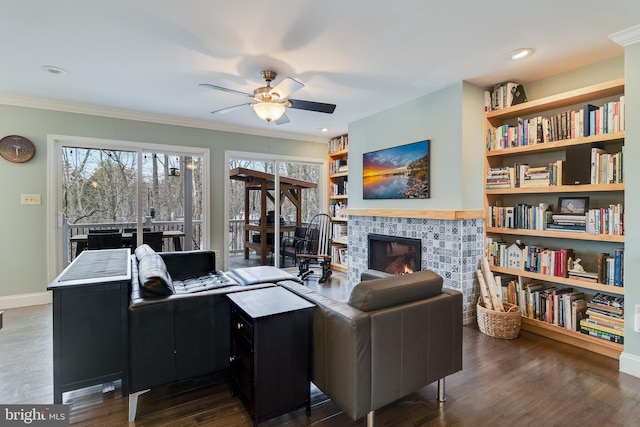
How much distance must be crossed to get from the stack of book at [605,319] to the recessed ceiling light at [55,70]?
5.32 meters

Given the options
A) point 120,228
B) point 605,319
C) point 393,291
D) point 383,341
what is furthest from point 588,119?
point 120,228

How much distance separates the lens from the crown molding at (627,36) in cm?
231

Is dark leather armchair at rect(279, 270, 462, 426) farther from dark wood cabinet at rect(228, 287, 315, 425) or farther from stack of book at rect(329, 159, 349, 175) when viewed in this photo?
stack of book at rect(329, 159, 349, 175)

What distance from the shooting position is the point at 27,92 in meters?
3.65

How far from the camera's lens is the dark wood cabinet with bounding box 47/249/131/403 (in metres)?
1.89

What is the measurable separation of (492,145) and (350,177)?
80.4 inches

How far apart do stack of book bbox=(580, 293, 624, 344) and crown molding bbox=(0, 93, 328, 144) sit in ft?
15.3

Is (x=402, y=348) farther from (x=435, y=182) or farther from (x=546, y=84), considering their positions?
(x=546, y=84)

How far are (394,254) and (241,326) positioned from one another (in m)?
2.66

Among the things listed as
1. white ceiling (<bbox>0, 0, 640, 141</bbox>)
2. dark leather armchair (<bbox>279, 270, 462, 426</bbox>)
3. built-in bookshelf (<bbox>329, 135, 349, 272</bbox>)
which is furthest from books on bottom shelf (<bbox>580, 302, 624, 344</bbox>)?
built-in bookshelf (<bbox>329, 135, 349, 272</bbox>)

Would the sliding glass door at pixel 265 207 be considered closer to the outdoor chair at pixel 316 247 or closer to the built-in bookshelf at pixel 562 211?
the outdoor chair at pixel 316 247

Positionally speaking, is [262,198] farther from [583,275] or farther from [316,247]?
[583,275]

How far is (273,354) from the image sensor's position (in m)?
1.76

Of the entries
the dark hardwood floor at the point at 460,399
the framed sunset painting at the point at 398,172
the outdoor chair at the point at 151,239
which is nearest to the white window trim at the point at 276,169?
the outdoor chair at the point at 151,239
